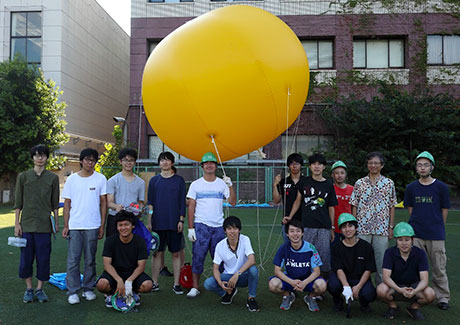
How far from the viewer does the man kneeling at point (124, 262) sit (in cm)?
393

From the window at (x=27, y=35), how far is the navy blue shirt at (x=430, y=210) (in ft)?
65.9

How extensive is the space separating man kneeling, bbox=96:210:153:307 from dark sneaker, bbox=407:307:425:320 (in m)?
2.68

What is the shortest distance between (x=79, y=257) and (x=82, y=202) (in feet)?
2.11

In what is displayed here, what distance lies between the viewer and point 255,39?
3.76m

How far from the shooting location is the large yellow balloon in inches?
144

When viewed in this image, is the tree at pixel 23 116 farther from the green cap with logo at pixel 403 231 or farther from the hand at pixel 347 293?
the green cap with logo at pixel 403 231

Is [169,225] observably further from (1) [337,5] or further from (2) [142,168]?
(1) [337,5]

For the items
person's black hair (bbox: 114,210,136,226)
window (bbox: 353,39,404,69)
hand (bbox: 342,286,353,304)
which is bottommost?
hand (bbox: 342,286,353,304)

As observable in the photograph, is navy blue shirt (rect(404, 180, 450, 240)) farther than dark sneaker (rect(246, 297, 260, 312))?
Yes

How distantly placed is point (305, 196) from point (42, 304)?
315 centimetres

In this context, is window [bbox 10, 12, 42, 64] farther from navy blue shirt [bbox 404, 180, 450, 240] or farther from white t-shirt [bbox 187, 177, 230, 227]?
navy blue shirt [bbox 404, 180, 450, 240]


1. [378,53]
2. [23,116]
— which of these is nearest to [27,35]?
[23,116]

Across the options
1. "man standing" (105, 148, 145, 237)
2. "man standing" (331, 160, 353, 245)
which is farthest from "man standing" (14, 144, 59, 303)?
"man standing" (331, 160, 353, 245)

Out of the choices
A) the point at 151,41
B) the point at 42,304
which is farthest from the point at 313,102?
the point at 42,304
